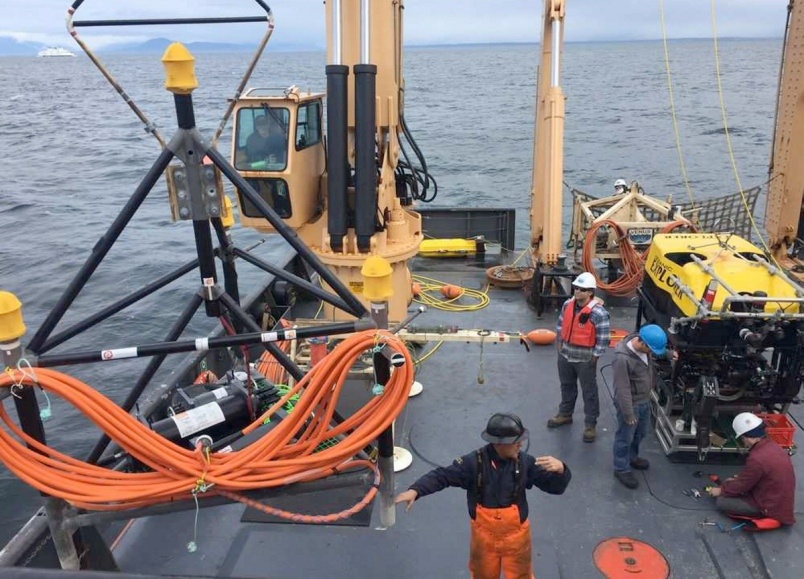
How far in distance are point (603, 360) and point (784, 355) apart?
278 cm

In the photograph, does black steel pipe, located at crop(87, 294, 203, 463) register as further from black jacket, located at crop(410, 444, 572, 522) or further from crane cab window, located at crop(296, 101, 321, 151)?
crane cab window, located at crop(296, 101, 321, 151)

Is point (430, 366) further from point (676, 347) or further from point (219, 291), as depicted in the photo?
point (219, 291)

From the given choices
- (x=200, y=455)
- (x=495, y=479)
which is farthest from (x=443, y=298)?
(x=200, y=455)

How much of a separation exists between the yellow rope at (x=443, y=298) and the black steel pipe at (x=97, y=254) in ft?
24.5

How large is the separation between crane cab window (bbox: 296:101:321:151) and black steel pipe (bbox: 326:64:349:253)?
68 centimetres

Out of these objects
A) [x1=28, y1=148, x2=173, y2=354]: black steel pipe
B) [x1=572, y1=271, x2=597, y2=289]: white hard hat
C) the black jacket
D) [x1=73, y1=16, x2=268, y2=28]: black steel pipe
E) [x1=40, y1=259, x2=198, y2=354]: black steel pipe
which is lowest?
the black jacket

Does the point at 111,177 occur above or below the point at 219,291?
below

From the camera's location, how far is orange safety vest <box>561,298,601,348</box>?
246 inches

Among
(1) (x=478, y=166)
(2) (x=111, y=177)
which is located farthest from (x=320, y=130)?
(2) (x=111, y=177)

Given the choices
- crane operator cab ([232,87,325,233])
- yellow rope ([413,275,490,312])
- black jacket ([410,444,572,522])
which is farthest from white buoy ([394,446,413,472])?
yellow rope ([413,275,490,312])

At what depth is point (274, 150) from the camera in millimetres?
7332

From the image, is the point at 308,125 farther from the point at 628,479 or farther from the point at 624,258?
the point at 624,258

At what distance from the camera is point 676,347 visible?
19.5 feet

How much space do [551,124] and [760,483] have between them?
6062 millimetres
